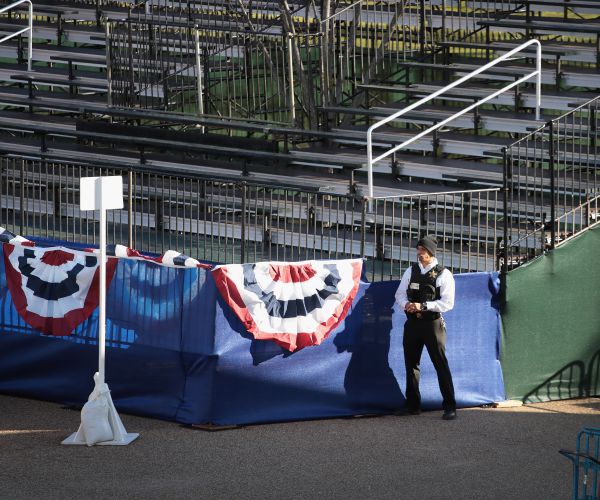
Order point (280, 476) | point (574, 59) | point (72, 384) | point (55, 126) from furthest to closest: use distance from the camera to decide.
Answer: point (55, 126) → point (574, 59) → point (72, 384) → point (280, 476)

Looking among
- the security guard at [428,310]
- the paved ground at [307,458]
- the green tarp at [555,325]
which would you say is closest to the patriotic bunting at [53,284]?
the paved ground at [307,458]

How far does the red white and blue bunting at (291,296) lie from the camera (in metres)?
13.1

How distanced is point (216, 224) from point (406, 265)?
2.16 meters

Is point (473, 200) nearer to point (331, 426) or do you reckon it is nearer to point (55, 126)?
point (331, 426)

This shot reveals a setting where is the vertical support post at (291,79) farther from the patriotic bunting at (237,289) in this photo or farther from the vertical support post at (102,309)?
the vertical support post at (102,309)

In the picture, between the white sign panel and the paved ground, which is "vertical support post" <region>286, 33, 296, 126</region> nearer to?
the white sign panel

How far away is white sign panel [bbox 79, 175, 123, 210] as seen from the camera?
42.1 feet

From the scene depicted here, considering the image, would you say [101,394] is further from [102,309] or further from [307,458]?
[307,458]

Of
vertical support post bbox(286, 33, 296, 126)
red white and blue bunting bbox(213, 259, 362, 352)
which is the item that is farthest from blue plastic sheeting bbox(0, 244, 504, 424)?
vertical support post bbox(286, 33, 296, 126)

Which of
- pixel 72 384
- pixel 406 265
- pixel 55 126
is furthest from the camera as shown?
pixel 55 126

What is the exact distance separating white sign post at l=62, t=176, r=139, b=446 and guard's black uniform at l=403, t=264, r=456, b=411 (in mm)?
2720

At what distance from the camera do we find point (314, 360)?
1340 centimetres

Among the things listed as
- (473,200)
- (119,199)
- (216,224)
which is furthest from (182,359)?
(473,200)

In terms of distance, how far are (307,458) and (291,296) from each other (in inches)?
72.3
